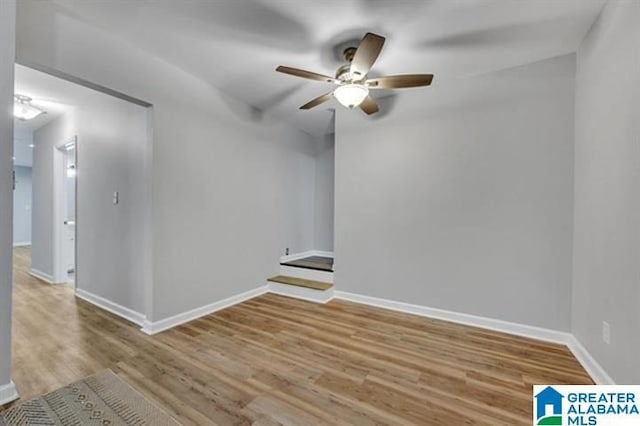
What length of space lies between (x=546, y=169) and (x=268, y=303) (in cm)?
323

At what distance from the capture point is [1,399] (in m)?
1.61

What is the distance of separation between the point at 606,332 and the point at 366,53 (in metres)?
2.43

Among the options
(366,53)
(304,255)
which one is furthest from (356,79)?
(304,255)

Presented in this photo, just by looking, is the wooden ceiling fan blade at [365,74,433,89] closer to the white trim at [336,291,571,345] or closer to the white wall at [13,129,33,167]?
the white trim at [336,291,571,345]

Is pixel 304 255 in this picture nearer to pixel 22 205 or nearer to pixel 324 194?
pixel 324 194

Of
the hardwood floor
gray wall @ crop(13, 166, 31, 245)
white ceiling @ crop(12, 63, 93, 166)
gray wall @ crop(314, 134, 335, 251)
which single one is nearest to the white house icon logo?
the hardwood floor

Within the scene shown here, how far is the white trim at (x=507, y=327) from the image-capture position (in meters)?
1.93

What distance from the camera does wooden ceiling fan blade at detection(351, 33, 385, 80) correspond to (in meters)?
1.70

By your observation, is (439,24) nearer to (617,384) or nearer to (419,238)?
(419,238)

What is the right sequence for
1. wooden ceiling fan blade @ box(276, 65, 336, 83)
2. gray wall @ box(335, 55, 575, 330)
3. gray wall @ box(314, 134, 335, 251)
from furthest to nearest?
1. gray wall @ box(314, 134, 335, 251)
2. gray wall @ box(335, 55, 575, 330)
3. wooden ceiling fan blade @ box(276, 65, 336, 83)

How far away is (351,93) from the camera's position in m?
2.20

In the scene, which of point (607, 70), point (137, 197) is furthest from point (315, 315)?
point (607, 70)

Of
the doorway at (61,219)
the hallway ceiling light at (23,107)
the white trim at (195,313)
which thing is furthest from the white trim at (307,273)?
the hallway ceiling light at (23,107)

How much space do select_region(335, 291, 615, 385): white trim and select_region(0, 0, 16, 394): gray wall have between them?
9.48ft
